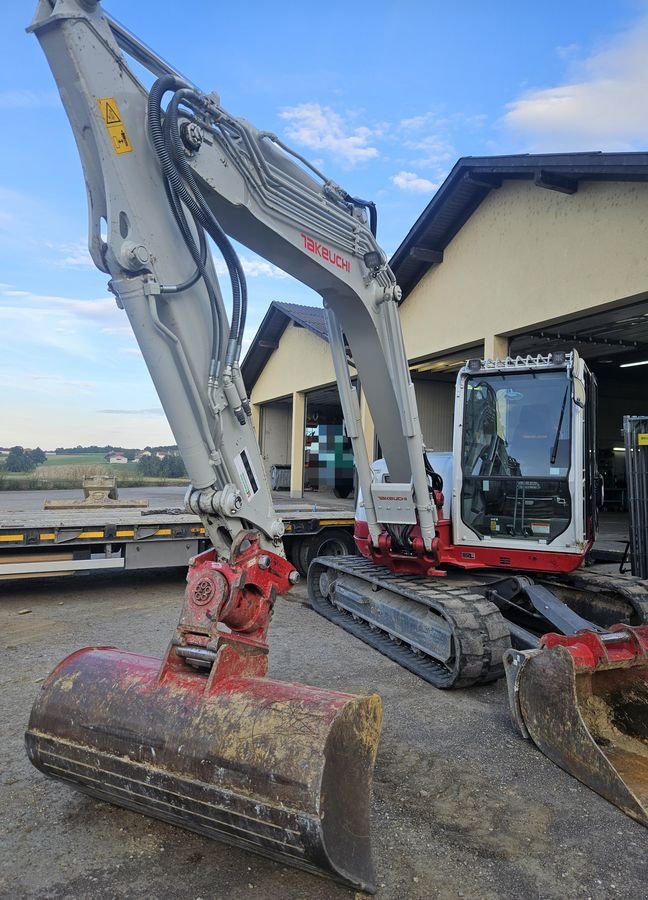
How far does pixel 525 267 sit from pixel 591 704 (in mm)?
8013

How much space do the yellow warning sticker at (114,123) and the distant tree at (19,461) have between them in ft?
93.0

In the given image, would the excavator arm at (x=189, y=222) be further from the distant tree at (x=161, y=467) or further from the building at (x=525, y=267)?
the distant tree at (x=161, y=467)

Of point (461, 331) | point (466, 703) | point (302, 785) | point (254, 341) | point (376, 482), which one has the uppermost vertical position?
point (254, 341)

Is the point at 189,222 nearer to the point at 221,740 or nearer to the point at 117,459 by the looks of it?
the point at 221,740

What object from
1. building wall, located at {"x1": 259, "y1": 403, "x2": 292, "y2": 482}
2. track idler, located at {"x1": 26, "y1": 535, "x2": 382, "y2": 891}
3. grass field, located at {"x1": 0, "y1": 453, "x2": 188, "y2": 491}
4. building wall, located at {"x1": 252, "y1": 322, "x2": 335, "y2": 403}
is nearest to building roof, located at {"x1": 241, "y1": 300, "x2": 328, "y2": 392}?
building wall, located at {"x1": 252, "y1": 322, "x2": 335, "y2": 403}

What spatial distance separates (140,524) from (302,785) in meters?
6.39

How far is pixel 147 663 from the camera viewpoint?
138 inches

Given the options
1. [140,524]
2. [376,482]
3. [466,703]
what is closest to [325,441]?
[140,524]

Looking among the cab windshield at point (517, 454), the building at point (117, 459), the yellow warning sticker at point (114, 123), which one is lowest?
the cab windshield at point (517, 454)

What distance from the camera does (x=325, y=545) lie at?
10.5 m

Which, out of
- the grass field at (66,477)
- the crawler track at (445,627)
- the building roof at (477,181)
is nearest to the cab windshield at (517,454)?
the crawler track at (445,627)

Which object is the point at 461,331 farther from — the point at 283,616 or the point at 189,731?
the point at 189,731

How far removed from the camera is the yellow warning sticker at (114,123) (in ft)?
11.7

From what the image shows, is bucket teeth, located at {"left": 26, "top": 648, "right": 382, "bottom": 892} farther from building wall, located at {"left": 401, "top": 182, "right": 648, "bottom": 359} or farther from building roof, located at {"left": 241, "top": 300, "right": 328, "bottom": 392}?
building roof, located at {"left": 241, "top": 300, "right": 328, "bottom": 392}
